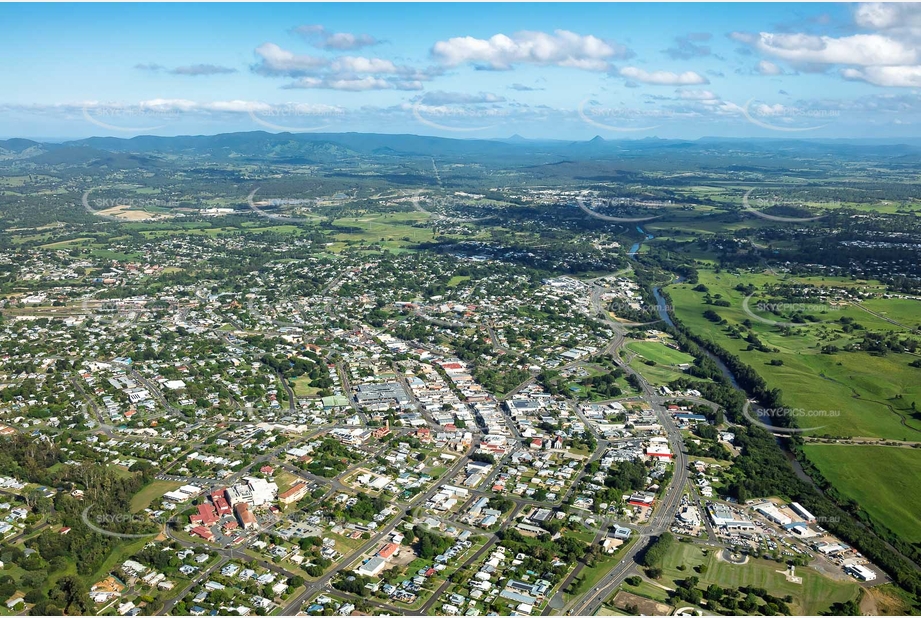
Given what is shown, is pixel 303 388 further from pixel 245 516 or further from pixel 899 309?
pixel 899 309

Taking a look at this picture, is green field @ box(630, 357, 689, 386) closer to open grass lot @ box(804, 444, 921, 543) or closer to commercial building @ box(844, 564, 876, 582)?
open grass lot @ box(804, 444, 921, 543)

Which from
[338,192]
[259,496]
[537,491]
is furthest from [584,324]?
[338,192]

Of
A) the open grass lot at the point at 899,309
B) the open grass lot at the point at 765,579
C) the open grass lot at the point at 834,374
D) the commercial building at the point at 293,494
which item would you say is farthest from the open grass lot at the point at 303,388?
the open grass lot at the point at 899,309

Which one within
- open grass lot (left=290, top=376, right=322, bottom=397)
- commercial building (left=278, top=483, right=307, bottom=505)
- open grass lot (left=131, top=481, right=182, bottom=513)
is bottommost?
open grass lot (left=131, top=481, right=182, bottom=513)

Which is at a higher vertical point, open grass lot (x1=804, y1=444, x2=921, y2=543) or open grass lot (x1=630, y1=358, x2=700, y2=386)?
open grass lot (x1=630, y1=358, x2=700, y2=386)

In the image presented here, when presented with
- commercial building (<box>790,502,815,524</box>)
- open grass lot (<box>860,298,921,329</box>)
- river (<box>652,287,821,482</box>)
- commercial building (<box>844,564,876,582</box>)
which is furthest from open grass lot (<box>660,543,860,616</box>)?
open grass lot (<box>860,298,921,329</box>)

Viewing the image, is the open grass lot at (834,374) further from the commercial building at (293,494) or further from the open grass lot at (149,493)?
the open grass lot at (149,493)
